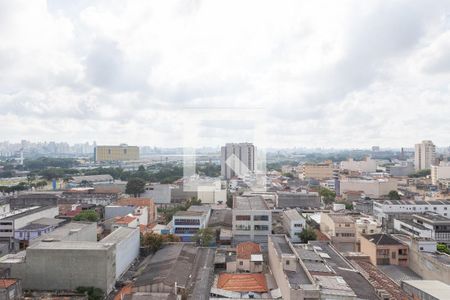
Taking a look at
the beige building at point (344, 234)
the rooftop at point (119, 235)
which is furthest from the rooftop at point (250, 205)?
the rooftop at point (119, 235)

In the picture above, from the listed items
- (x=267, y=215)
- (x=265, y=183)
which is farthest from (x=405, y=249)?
(x=265, y=183)

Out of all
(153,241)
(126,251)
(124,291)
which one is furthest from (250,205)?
(124,291)

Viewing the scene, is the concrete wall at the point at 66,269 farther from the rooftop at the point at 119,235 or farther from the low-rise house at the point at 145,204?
the low-rise house at the point at 145,204

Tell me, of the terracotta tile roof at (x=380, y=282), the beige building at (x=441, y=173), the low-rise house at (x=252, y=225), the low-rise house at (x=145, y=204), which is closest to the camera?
the terracotta tile roof at (x=380, y=282)

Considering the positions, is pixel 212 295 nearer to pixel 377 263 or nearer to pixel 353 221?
pixel 377 263

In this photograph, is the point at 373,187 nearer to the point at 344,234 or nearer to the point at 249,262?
the point at 344,234
